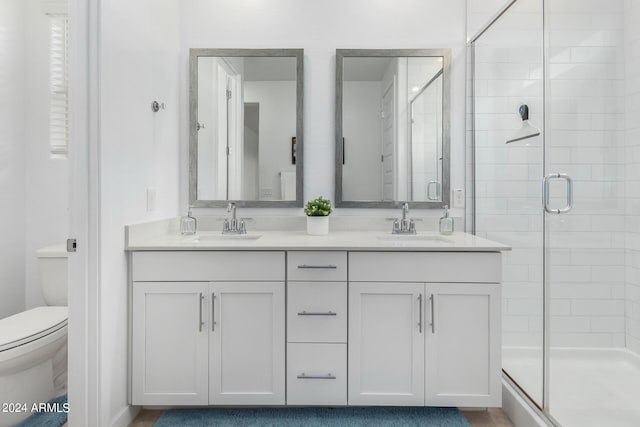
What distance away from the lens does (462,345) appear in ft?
5.69

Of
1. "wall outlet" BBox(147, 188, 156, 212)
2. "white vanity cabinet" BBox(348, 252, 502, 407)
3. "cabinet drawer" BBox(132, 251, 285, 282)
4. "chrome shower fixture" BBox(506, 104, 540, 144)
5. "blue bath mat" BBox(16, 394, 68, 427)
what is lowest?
"blue bath mat" BBox(16, 394, 68, 427)

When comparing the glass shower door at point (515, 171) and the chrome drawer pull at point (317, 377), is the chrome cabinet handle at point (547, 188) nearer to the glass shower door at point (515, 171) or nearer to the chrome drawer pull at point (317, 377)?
the glass shower door at point (515, 171)

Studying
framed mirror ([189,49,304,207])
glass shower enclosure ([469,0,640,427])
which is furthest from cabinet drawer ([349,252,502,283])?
framed mirror ([189,49,304,207])

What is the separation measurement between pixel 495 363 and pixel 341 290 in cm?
75

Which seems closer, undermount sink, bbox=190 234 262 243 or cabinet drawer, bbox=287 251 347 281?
cabinet drawer, bbox=287 251 347 281

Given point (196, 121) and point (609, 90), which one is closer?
point (609, 90)

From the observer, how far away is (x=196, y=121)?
91.6 inches

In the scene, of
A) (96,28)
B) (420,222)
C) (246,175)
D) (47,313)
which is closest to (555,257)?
(420,222)

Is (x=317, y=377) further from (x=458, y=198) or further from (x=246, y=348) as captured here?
(x=458, y=198)

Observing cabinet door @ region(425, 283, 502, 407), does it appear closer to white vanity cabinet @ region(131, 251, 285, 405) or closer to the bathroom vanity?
the bathroom vanity

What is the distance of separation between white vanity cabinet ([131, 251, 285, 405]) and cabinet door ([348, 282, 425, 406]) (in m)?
0.34

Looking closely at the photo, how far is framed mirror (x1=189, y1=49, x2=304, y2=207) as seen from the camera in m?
2.30

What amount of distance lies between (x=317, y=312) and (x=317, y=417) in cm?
49

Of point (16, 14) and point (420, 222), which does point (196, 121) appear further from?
point (420, 222)
